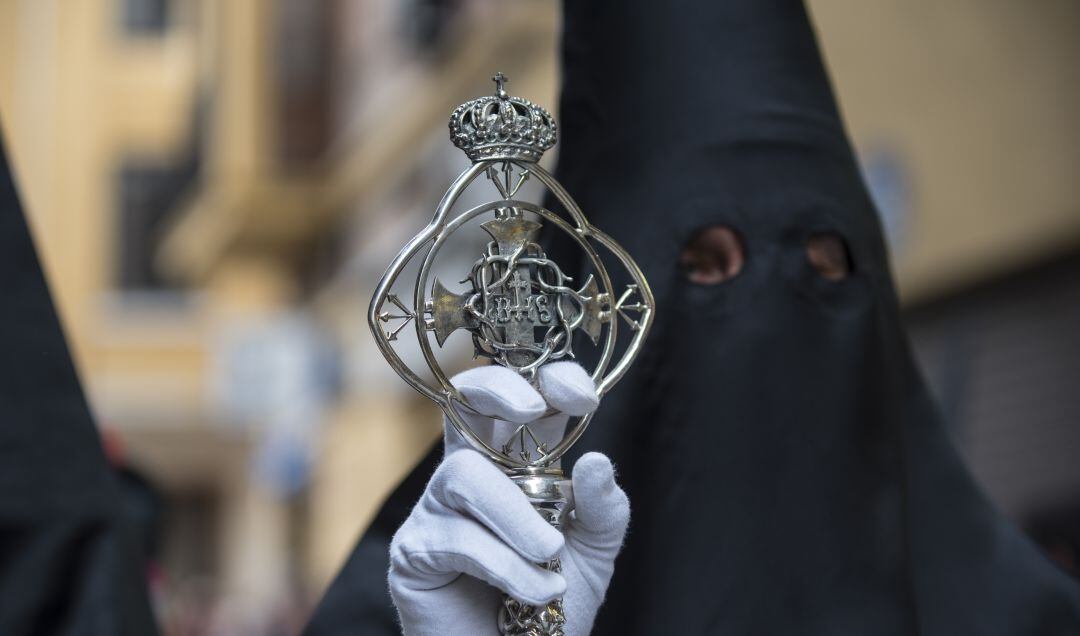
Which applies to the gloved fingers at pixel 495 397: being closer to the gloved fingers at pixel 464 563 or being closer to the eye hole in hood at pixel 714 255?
the gloved fingers at pixel 464 563

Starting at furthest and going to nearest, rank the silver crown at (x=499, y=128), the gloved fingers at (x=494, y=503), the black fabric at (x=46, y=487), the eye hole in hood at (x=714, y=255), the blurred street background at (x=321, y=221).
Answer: the blurred street background at (x=321, y=221), the eye hole in hood at (x=714, y=255), the black fabric at (x=46, y=487), the silver crown at (x=499, y=128), the gloved fingers at (x=494, y=503)

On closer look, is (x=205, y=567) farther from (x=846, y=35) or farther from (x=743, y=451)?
(x=743, y=451)

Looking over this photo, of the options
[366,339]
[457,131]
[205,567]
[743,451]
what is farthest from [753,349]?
[205,567]

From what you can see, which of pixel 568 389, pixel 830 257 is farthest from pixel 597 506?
pixel 830 257

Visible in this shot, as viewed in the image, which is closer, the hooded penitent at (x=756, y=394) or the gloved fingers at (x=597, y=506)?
the gloved fingers at (x=597, y=506)

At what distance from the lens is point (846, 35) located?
592 cm

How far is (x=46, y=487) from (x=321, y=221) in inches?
551

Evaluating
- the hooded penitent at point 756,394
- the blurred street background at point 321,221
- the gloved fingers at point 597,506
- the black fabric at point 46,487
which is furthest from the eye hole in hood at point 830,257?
the blurred street background at point 321,221

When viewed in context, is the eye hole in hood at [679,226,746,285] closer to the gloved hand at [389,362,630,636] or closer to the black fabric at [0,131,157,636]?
the gloved hand at [389,362,630,636]

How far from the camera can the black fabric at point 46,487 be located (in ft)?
5.44

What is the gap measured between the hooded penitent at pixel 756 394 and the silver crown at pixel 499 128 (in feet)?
1.46

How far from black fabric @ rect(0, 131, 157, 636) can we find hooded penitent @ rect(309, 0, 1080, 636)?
0.24 meters

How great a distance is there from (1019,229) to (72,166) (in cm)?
1616

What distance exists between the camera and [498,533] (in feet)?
4.02
